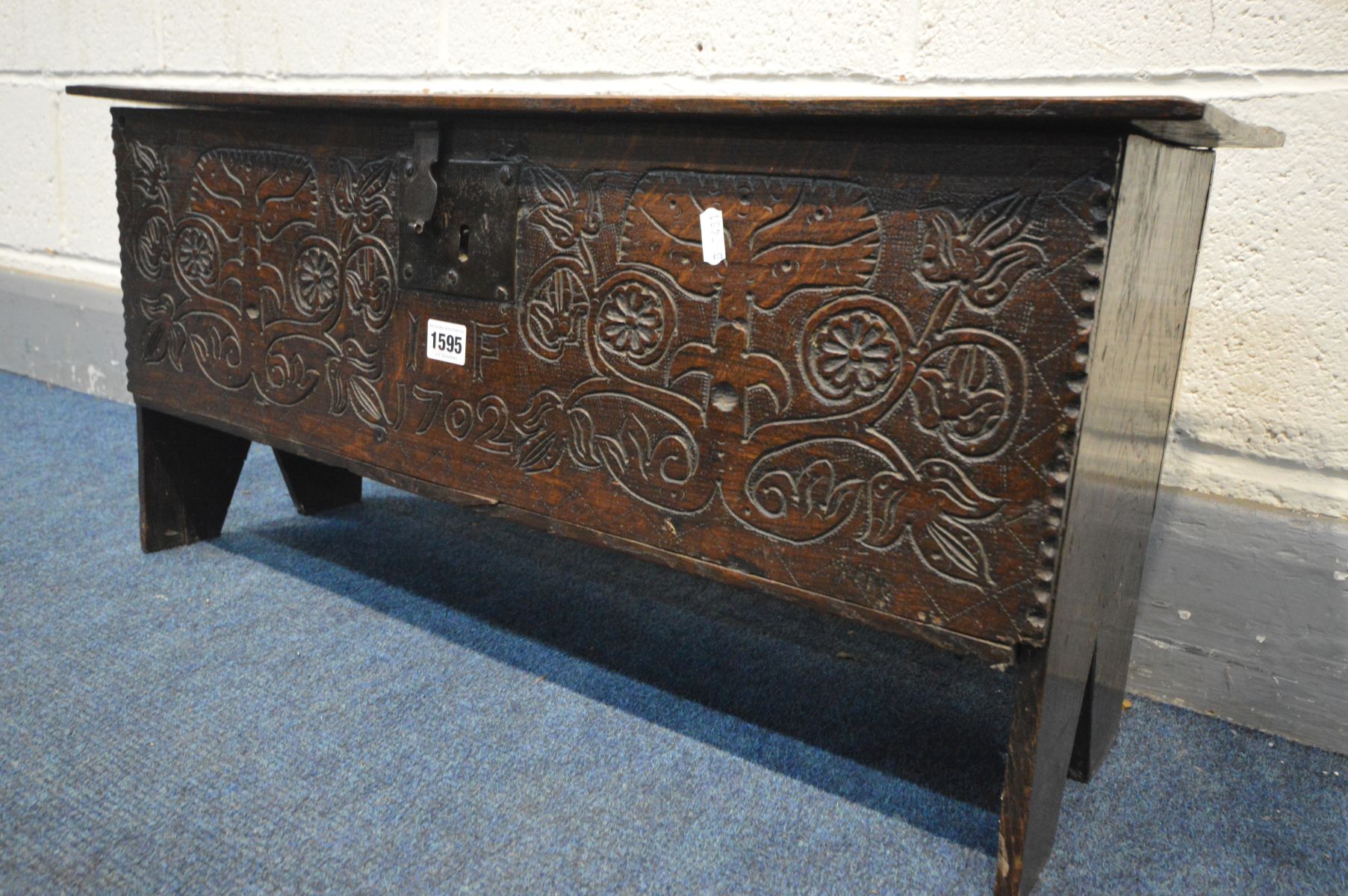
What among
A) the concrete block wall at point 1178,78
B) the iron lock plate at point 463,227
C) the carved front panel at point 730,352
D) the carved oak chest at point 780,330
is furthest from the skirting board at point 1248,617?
the iron lock plate at point 463,227

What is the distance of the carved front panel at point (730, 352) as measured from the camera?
0.97 meters

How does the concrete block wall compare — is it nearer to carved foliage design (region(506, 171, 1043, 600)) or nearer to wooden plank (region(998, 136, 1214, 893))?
wooden plank (region(998, 136, 1214, 893))

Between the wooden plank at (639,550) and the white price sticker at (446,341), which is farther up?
the white price sticker at (446,341)

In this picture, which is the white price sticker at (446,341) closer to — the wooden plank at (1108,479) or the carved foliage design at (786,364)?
the carved foliage design at (786,364)

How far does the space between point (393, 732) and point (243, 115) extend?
0.91 m

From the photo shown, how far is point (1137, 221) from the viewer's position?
0.99 meters

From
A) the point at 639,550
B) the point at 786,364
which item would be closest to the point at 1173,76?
the point at 786,364

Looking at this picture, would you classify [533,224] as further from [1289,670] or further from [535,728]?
[1289,670]

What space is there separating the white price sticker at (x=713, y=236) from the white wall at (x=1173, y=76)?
0.69 m

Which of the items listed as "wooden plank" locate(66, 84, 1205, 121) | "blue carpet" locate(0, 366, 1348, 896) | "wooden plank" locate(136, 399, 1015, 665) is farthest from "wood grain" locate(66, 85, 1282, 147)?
"blue carpet" locate(0, 366, 1348, 896)

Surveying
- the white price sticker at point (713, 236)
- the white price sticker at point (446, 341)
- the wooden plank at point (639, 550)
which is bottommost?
the wooden plank at point (639, 550)

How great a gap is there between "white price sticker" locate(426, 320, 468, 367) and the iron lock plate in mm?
45

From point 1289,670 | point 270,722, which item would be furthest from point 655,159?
point 1289,670

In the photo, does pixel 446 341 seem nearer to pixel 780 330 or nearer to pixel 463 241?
pixel 463 241
